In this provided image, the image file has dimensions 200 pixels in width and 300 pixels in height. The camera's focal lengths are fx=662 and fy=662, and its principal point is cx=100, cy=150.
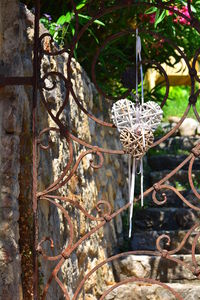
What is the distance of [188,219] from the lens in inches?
184

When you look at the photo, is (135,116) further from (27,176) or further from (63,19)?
(63,19)

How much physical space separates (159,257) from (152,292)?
0.36m

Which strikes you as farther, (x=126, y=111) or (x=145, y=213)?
(x=145, y=213)

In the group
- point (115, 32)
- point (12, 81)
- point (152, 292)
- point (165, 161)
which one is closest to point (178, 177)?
point (165, 161)

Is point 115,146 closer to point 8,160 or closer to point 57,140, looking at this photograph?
point 57,140

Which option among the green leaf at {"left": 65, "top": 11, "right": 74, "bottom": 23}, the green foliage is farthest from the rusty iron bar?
the green leaf at {"left": 65, "top": 11, "right": 74, "bottom": 23}

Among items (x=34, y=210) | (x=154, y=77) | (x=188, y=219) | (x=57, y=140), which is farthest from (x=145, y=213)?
(x=154, y=77)

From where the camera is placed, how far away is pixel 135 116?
239 cm

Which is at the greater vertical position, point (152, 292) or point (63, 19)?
point (63, 19)

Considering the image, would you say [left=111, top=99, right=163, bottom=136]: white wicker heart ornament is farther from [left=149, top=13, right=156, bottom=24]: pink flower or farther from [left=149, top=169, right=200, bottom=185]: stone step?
[left=149, top=169, right=200, bottom=185]: stone step

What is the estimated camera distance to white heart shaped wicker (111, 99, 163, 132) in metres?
2.38

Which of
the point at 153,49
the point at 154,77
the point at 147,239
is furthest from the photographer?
the point at 154,77

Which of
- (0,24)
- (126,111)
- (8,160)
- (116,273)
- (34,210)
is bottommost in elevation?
(116,273)

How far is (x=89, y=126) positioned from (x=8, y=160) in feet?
5.15
